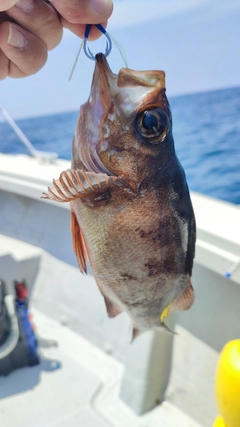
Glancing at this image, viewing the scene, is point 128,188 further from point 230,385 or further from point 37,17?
point 230,385

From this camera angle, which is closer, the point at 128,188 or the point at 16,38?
the point at 128,188

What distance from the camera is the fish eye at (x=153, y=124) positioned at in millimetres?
947

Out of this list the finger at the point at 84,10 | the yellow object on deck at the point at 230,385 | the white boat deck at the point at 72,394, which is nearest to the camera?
the finger at the point at 84,10

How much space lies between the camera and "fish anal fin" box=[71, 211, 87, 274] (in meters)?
1.10

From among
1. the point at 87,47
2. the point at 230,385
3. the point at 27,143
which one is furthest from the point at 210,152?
the point at 87,47

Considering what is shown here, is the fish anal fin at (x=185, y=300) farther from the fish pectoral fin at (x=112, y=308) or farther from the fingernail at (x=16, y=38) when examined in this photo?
the fingernail at (x=16, y=38)

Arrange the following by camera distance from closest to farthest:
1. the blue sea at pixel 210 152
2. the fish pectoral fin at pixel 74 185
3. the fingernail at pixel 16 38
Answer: the fish pectoral fin at pixel 74 185
the fingernail at pixel 16 38
the blue sea at pixel 210 152

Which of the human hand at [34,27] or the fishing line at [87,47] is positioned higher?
the human hand at [34,27]

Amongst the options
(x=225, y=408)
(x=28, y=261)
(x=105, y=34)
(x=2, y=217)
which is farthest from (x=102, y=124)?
(x=2, y=217)

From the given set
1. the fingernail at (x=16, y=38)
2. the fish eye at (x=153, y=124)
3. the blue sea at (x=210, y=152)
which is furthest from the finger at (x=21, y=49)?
the blue sea at (x=210, y=152)

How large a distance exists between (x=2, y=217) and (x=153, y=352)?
76.3 inches

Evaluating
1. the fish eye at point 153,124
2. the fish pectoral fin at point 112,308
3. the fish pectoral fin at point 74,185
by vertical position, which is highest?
the fish eye at point 153,124

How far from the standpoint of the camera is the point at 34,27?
1.23 meters

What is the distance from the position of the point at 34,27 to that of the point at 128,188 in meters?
0.65
